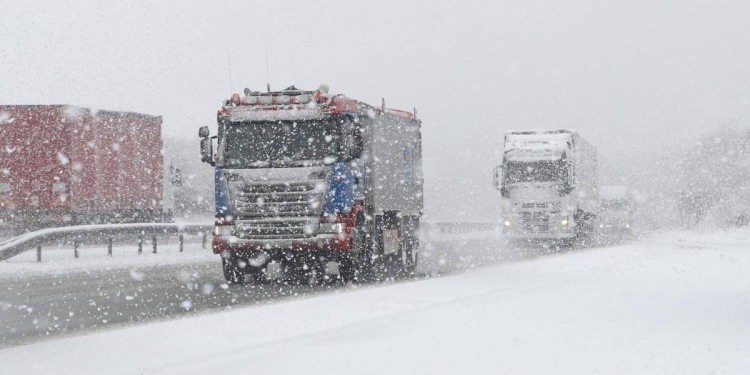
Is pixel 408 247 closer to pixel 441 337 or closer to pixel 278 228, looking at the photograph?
pixel 278 228

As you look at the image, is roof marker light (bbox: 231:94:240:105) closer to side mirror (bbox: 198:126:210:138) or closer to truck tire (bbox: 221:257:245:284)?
side mirror (bbox: 198:126:210:138)

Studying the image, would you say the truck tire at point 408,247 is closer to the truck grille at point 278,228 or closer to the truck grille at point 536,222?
the truck grille at point 278,228

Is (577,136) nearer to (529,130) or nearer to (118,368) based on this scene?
(529,130)

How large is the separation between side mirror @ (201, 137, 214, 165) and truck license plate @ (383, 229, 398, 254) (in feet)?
11.8

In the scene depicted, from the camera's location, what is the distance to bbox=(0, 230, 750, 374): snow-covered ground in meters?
7.59

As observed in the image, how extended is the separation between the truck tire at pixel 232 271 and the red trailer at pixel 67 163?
11.4 meters

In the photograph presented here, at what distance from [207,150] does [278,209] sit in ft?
5.19

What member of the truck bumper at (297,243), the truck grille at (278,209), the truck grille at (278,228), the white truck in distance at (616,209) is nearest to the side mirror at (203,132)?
the truck grille at (278,209)

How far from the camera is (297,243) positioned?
51.2ft

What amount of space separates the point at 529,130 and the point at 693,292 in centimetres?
1731

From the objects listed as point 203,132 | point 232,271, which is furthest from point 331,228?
point 203,132

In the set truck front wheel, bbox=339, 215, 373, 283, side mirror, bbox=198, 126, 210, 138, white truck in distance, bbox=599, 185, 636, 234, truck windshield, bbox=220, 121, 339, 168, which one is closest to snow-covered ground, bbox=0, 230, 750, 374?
truck front wheel, bbox=339, 215, 373, 283

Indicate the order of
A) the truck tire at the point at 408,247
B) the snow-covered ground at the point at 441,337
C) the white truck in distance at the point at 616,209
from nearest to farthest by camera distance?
the snow-covered ground at the point at 441,337 → the truck tire at the point at 408,247 → the white truck in distance at the point at 616,209

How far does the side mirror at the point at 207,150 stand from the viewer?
15.8 meters
